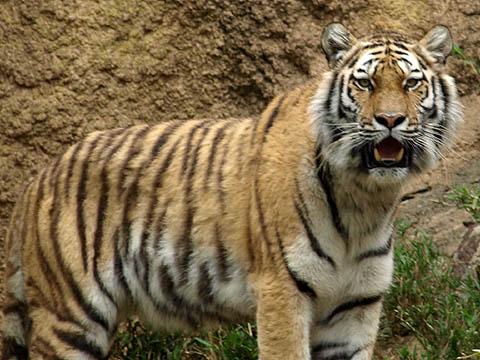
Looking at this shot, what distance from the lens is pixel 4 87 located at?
4930 millimetres

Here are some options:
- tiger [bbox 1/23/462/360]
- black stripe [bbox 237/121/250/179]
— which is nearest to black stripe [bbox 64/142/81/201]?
tiger [bbox 1/23/462/360]

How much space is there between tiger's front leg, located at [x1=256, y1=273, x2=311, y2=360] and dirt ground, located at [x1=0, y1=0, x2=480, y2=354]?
1.59m

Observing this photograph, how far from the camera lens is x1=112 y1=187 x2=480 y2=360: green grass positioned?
4145mm

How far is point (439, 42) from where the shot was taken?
3555mm

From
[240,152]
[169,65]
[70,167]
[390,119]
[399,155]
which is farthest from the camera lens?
[169,65]

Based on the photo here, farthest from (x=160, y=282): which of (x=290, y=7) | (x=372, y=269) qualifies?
(x=290, y=7)

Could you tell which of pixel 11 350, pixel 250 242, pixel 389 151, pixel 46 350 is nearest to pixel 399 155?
pixel 389 151

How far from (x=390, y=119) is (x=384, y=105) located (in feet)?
0.25

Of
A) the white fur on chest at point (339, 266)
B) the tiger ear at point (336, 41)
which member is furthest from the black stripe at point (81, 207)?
the tiger ear at point (336, 41)

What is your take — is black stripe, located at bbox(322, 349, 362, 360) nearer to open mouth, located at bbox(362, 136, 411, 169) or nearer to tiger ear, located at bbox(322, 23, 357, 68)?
open mouth, located at bbox(362, 136, 411, 169)

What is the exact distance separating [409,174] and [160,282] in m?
1.23

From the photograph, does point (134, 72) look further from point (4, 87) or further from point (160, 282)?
point (160, 282)

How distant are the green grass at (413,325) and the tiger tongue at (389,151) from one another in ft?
3.20

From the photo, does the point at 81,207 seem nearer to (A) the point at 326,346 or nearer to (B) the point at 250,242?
(B) the point at 250,242
